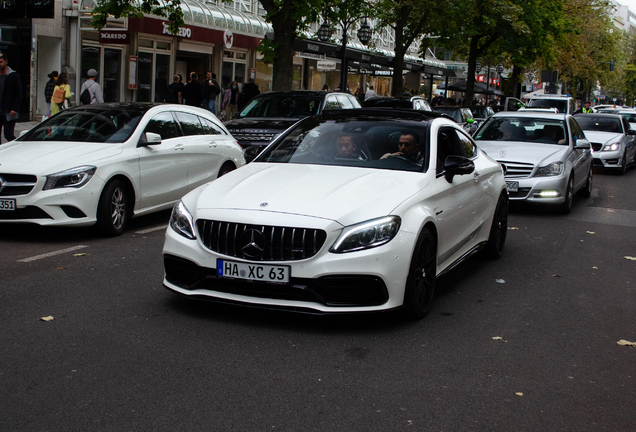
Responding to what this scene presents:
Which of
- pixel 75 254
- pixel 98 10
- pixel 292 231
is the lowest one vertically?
pixel 75 254

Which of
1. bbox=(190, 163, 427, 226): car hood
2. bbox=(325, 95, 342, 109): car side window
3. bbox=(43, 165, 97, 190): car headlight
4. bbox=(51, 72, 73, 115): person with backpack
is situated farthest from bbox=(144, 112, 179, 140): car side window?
bbox=(51, 72, 73, 115): person with backpack

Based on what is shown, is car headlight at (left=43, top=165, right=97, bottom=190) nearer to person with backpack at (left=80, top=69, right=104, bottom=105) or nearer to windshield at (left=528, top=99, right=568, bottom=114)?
person with backpack at (left=80, top=69, right=104, bottom=105)

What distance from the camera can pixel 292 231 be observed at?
5.07 meters

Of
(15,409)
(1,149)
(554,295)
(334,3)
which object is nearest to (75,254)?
(1,149)

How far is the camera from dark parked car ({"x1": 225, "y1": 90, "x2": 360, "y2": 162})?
14.6m

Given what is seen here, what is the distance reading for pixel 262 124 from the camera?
1490 centimetres

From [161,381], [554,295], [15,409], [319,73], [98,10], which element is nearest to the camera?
[15,409]

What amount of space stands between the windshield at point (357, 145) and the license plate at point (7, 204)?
2.93 metres

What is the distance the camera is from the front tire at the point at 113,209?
8.48m

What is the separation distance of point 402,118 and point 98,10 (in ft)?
45.4

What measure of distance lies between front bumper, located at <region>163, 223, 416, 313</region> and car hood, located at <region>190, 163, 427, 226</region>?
258 millimetres

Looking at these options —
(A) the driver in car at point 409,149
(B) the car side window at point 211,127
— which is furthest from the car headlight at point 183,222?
(B) the car side window at point 211,127

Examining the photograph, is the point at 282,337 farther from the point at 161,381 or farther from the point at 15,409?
the point at 15,409

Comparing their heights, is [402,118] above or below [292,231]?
above
